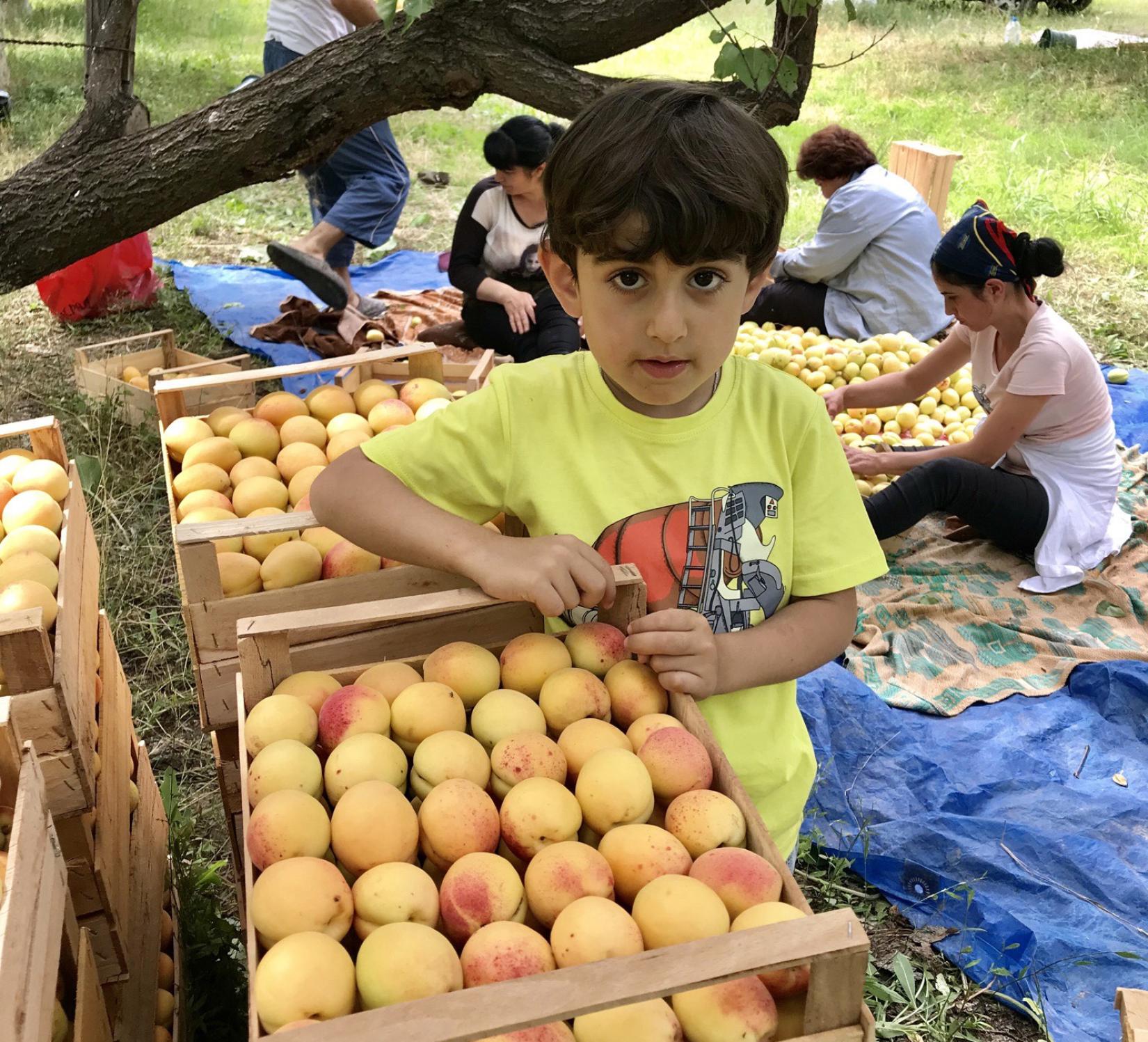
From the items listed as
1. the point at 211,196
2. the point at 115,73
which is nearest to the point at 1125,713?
the point at 211,196

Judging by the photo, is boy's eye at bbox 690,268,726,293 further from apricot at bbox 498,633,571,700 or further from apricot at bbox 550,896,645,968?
apricot at bbox 550,896,645,968

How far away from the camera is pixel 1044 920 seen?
233cm

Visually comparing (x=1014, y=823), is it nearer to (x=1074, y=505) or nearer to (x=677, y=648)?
(x=1074, y=505)

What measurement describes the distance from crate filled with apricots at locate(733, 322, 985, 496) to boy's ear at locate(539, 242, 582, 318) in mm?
2940

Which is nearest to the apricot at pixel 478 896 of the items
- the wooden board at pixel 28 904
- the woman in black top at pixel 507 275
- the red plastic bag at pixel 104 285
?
the wooden board at pixel 28 904

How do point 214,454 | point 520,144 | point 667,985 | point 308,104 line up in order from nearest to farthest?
point 667,985 < point 214,454 < point 308,104 < point 520,144

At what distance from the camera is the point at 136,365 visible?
458cm

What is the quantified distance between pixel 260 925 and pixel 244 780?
218mm

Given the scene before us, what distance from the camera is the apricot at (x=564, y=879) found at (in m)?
1.03

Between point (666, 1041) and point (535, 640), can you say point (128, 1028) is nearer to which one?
point (535, 640)

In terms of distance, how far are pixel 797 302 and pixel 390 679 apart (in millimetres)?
4894

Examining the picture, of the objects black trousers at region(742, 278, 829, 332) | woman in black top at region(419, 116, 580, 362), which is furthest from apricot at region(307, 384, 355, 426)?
black trousers at region(742, 278, 829, 332)

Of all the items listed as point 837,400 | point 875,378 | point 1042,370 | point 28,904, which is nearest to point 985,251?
point 1042,370

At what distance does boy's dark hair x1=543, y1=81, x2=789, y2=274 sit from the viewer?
4.29 feet
